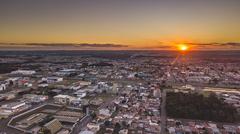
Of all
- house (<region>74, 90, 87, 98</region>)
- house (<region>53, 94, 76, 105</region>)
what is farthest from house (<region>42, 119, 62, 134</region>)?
house (<region>74, 90, 87, 98</region>)

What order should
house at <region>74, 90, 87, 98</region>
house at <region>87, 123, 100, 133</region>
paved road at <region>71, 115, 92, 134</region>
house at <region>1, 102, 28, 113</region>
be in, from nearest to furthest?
paved road at <region>71, 115, 92, 134</region> → house at <region>87, 123, 100, 133</region> → house at <region>1, 102, 28, 113</region> → house at <region>74, 90, 87, 98</region>

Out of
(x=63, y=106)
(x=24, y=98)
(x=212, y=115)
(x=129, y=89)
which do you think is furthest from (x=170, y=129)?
(x=24, y=98)

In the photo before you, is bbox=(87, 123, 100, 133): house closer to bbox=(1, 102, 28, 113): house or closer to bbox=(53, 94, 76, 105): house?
bbox=(53, 94, 76, 105): house

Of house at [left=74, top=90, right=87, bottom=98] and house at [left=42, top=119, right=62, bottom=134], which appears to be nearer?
house at [left=42, top=119, right=62, bottom=134]

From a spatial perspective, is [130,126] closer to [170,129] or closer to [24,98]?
[170,129]

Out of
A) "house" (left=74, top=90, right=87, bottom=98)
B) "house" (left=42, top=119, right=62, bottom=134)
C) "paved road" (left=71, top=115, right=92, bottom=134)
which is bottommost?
"house" (left=74, top=90, right=87, bottom=98)

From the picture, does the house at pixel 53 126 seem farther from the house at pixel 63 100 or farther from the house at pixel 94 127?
the house at pixel 63 100

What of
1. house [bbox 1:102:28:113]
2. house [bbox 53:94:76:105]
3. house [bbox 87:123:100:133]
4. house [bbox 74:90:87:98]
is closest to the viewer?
house [bbox 87:123:100:133]

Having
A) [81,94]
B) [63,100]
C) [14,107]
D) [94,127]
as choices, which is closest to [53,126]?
[94,127]

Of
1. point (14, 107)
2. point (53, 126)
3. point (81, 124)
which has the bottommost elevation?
point (81, 124)

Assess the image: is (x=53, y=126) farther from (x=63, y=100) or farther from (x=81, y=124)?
(x=63, y=100)

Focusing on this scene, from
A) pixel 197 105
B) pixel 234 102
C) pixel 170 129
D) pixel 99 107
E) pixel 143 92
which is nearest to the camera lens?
pixel 170 129
